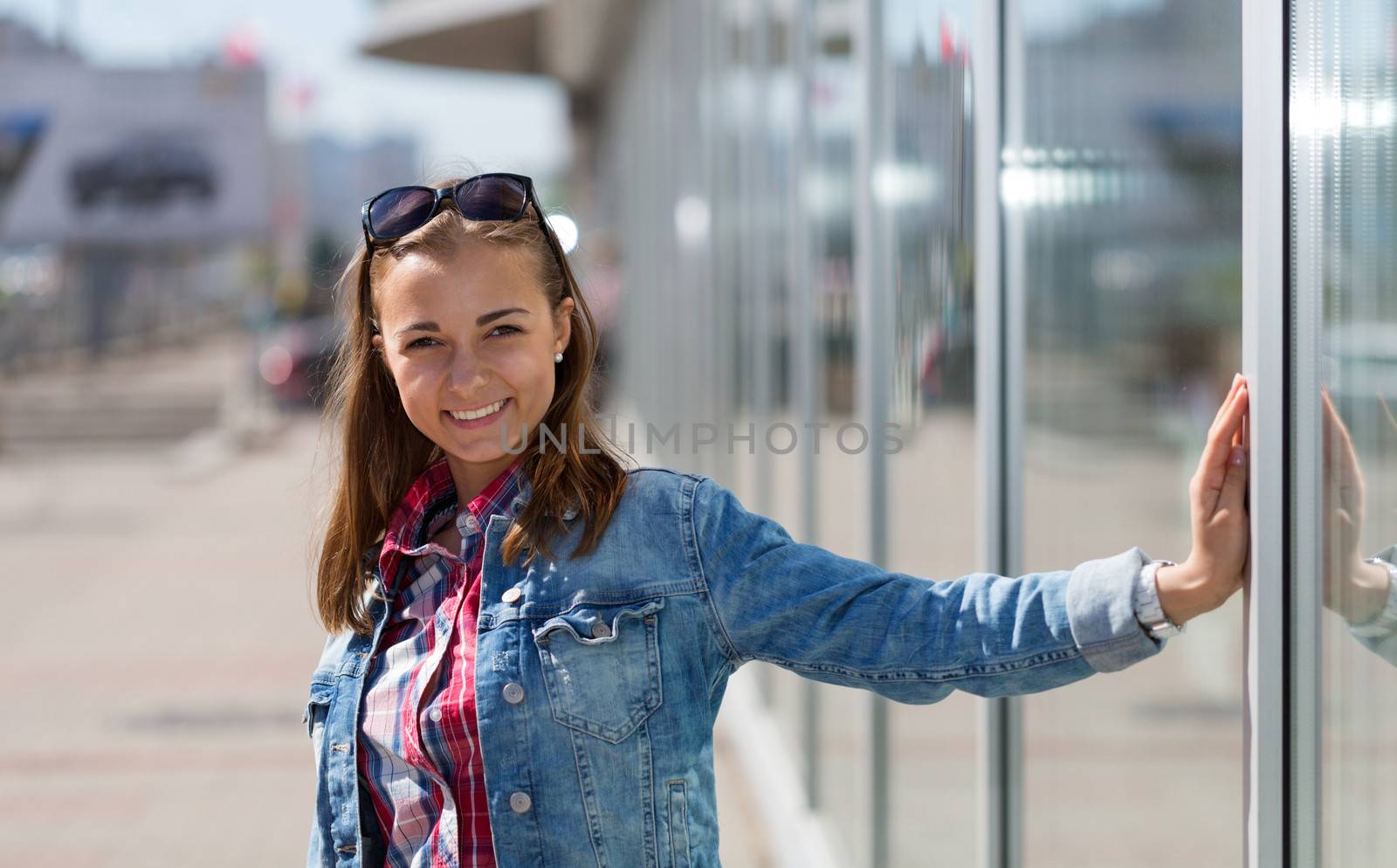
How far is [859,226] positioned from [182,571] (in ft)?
25.9

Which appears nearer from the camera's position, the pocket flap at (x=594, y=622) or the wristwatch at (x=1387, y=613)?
the wristwatch at (x=1387, y=613)

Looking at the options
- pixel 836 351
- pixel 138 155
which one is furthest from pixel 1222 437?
pixel 138 155

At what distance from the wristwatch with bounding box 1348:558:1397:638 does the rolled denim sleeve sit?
0.24m

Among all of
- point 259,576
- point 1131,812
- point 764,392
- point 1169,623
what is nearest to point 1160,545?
point 1131,812

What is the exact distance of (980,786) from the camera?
93.0 inches

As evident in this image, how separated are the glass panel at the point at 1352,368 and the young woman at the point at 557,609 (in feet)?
0.47

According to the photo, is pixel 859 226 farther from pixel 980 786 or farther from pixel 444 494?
pixel 444 494

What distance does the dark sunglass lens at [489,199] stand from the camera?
1.82 meters

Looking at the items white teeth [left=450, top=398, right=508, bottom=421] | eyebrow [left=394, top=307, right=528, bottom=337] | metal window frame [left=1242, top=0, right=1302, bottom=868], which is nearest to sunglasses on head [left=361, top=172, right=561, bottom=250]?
eyebrow [left=394, top=307, right=528, bottom=337]

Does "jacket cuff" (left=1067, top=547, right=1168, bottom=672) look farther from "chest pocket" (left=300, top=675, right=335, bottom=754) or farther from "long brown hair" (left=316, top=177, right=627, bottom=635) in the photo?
"chest pocket" (left=300, top=675, right=335, bottom=754)

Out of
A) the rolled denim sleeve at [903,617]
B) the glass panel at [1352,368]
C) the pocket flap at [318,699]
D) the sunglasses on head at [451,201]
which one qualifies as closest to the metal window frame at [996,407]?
the rolled denim sleeve at [903,617]

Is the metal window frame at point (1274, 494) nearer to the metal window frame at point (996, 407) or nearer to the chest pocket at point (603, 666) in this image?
the chest pocket at point (603, 666)

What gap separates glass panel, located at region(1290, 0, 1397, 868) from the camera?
46.8 inches

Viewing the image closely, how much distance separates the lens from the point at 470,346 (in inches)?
71.3
